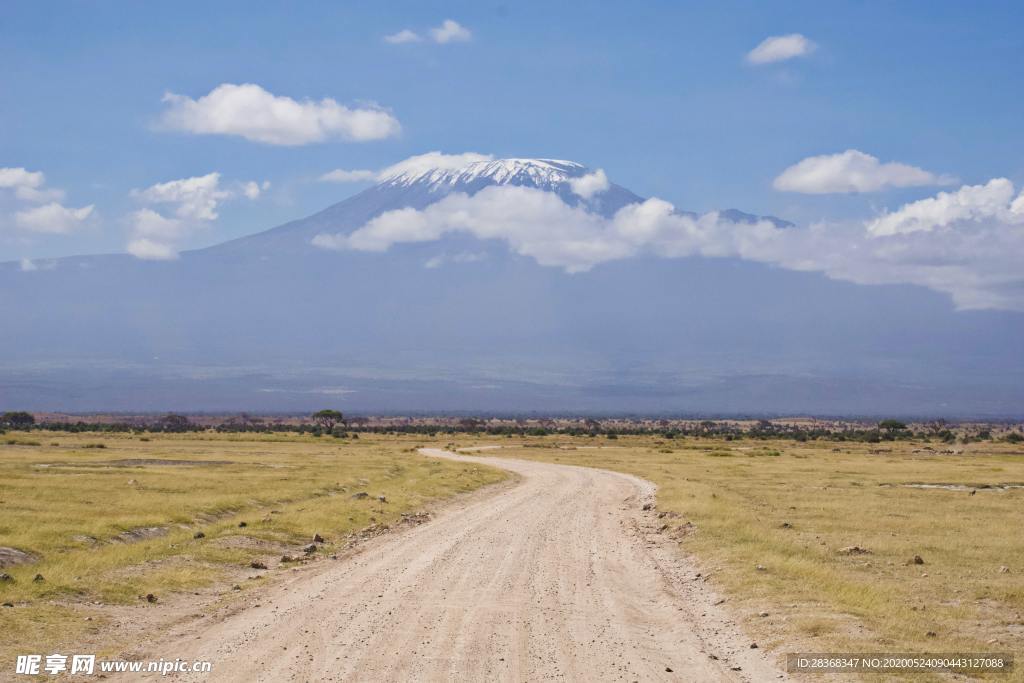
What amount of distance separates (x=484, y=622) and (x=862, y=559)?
11.5 meters

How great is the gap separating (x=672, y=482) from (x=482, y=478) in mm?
10109

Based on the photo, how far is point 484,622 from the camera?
48.9 feet

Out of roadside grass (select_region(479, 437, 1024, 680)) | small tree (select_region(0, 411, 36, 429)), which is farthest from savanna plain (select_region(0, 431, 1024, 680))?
small tree (select_region(0, 411, 36, 429))

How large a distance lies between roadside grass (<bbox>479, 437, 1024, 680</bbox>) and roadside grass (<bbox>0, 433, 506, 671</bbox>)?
10484 mm

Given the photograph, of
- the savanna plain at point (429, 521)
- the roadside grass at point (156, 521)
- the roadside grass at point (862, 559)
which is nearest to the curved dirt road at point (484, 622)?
the savanna plain at point (429, 521)

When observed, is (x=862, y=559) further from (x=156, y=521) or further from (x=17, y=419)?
(x=17, y=419)

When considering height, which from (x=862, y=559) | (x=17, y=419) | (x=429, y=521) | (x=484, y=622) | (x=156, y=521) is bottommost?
(x=17, y=419)

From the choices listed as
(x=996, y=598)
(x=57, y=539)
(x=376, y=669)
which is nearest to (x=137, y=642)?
(x=376, y=669)

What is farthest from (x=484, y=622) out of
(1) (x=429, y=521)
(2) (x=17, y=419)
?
(2) (x=17, y=419)

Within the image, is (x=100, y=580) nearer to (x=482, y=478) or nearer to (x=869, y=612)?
(x=869, y=612)

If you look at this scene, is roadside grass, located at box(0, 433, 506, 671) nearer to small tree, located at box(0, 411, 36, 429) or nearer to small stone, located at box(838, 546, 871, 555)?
small stone, located at box(838, 546, 871, 555)

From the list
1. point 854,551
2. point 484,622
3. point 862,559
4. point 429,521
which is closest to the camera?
point 484,622

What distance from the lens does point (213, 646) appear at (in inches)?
531

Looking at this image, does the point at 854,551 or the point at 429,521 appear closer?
the point at 854,551
